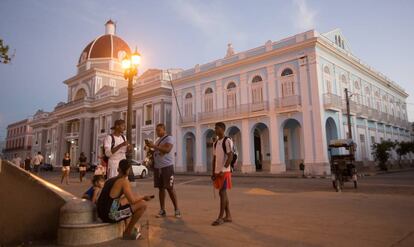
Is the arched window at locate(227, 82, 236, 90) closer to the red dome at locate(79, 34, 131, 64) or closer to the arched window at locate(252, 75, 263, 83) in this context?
the arched window at locate(252, 75, 263, 83)

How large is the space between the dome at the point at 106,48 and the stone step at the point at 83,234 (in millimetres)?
44084

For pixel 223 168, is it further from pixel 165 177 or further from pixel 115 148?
pixel 115 148

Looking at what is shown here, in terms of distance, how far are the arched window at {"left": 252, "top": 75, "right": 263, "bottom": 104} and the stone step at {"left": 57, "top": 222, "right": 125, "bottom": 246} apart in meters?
20.5

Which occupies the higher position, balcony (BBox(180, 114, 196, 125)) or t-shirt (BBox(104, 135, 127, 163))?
balcony (BBox(180, 114, 196, 125))

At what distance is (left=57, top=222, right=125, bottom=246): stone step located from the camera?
11.2ft

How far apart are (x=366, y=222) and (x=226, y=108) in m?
20.8

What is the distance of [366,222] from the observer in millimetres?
4477

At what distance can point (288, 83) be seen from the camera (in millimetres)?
21891

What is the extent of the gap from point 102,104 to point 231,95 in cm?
2108

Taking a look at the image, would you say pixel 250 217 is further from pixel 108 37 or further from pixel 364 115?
pixel 108 37

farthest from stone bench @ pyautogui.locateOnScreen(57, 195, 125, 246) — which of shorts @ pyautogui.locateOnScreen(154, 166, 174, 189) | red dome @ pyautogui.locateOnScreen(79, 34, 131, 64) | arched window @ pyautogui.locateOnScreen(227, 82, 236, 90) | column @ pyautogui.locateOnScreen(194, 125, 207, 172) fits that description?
red dome @ pyautogui.locateOnScreen(79, 34, 131, 64)

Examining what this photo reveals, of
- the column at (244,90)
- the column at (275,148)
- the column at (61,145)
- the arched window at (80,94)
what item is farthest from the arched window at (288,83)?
the column at (61,145)

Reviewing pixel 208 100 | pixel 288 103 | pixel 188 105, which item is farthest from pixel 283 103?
pixel 188 105

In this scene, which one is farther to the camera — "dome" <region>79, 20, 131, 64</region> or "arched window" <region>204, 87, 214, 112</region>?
"dome" <region>79, 20, 131, 64</region>
